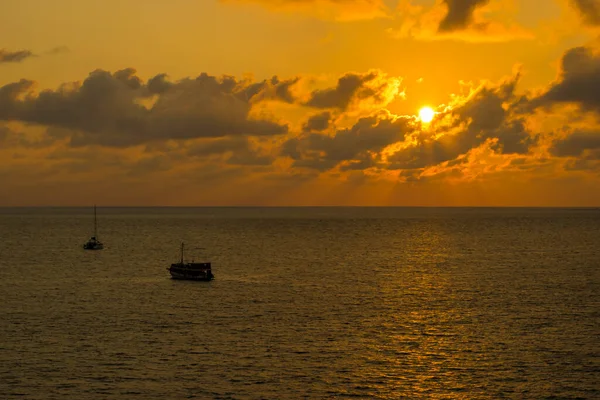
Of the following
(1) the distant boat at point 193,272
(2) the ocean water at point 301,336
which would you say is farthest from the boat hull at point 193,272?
(2) the ocean water at point 301,336

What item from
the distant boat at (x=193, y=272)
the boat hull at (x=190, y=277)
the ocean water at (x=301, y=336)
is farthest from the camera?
the distant boat at (x=193, y=272)

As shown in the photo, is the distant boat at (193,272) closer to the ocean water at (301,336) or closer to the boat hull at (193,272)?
the boat hull at (193,272)

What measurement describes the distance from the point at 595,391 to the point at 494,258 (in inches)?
5056

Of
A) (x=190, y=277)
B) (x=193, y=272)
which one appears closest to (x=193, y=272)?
(x=193, y=272)

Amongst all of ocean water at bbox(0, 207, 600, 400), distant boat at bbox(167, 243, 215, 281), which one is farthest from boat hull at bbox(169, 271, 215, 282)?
ocean water at bbox(0, 207, 600, 400)

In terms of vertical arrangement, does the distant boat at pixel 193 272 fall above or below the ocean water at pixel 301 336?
above

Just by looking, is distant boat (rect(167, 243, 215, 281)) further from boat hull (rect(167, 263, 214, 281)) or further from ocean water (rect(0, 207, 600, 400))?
ocean water (rect(0, 207, 600, 400))

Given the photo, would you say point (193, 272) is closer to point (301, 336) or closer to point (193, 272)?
point (193, 272)

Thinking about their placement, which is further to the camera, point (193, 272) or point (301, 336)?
point (193, 272)

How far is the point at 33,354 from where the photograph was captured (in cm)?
7531

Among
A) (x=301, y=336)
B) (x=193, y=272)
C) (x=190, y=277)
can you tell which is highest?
(x=193, y=272)

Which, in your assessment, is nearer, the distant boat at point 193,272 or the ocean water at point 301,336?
the ocean water at point 301,336

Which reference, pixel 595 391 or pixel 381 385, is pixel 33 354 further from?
pixel 595 391

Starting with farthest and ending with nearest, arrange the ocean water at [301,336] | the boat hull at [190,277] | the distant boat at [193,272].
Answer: the distant boat at [193,272] → the boat hull at [190,277] → the ocean water at [301,336]
